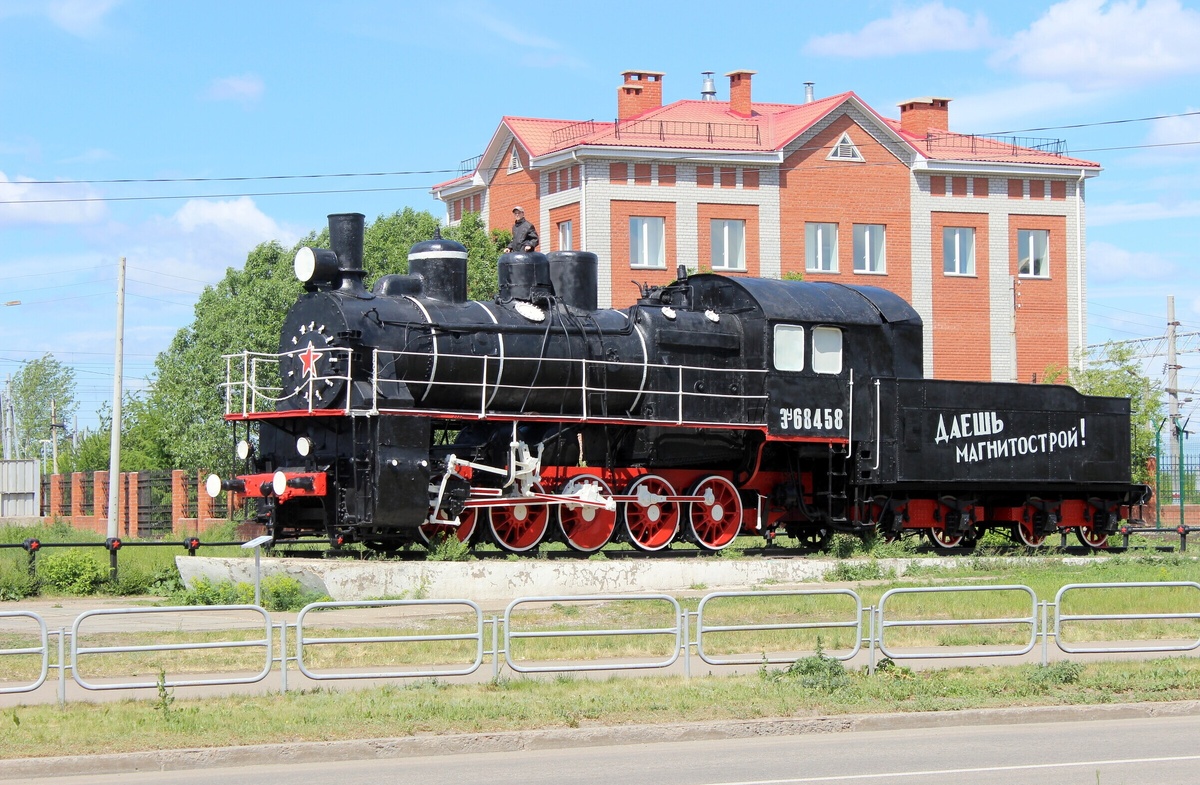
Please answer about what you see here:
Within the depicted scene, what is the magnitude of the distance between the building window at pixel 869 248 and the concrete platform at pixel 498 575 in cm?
3122

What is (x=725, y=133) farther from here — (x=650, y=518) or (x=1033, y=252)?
(x=650, y=518)

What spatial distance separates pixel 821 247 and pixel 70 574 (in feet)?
112

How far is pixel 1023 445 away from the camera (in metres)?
25.1

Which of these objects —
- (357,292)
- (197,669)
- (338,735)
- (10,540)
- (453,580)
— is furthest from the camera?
(10,540)

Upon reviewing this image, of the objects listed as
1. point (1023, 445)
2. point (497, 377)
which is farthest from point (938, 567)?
point (497, 377)

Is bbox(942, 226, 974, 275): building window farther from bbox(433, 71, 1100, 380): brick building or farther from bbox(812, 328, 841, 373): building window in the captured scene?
bbox(812, 328, 841, 373): building window

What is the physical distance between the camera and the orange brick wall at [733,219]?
48.6 m

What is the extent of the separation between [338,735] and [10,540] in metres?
25.2

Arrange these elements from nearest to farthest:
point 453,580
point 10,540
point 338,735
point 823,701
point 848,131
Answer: point 338,735, point 823,701, point 453,580, point 10,540, point 848,131

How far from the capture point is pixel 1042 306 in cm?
5341

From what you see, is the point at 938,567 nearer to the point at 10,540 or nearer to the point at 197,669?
the point at 197,669

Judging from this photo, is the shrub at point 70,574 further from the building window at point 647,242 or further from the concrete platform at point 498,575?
the building window at point 647,242

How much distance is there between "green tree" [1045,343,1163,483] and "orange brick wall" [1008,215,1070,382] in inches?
250

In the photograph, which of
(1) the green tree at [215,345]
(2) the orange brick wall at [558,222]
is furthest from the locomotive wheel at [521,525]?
(2) the orange brick wall at [558,222]
